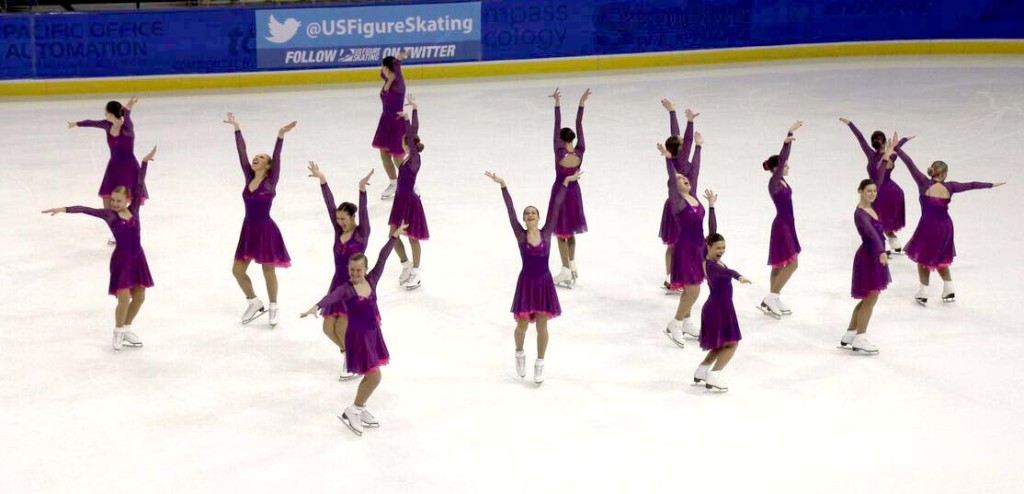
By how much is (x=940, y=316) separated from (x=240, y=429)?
581 centimetres

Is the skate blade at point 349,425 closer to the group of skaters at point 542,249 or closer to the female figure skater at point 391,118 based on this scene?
the group of skaters at point 542,249

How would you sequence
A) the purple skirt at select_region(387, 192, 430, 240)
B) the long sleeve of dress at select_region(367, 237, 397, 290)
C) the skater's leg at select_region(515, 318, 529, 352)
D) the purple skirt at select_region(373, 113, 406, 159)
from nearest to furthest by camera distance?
the long sleeve of dress at select_region(367, 237, 397, 290) → the skater's leg at select_region(515, 318, 529, 352) → the purple skirt at select_region(387, 192, 430, 240) → the purple skirt at select_region(373, 113, 406, 159)

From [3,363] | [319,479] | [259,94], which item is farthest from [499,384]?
[259,94]

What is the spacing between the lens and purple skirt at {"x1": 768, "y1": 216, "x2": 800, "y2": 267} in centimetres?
1051

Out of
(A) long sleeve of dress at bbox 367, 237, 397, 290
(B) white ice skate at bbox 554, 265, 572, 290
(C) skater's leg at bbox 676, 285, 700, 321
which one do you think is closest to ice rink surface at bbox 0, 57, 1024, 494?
(B) white ice skate at bbox 554, 265, 572, 290

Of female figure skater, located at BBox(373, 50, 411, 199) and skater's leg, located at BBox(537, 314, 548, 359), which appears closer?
skater's leg, located at BBox(537, 314, 548, 359)

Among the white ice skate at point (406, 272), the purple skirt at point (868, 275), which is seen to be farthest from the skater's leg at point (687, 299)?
the white ice skate at point (406, 272)

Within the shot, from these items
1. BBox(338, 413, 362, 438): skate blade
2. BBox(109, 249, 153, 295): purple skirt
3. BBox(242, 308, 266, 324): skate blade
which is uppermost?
BBox(109, 249, 153, 295): purple skirt

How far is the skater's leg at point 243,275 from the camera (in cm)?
1012

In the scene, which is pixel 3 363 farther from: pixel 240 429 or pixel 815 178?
pixel 815 178

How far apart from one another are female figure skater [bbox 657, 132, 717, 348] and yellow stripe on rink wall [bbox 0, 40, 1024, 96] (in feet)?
38.6

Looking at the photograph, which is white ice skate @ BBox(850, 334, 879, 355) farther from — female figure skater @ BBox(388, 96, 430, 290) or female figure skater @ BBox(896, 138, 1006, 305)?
female figure skater @ BBox(388, 96, 430, 290)

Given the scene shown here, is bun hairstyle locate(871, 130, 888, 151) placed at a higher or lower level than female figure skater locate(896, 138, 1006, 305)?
higher

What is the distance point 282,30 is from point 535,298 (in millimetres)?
12713
